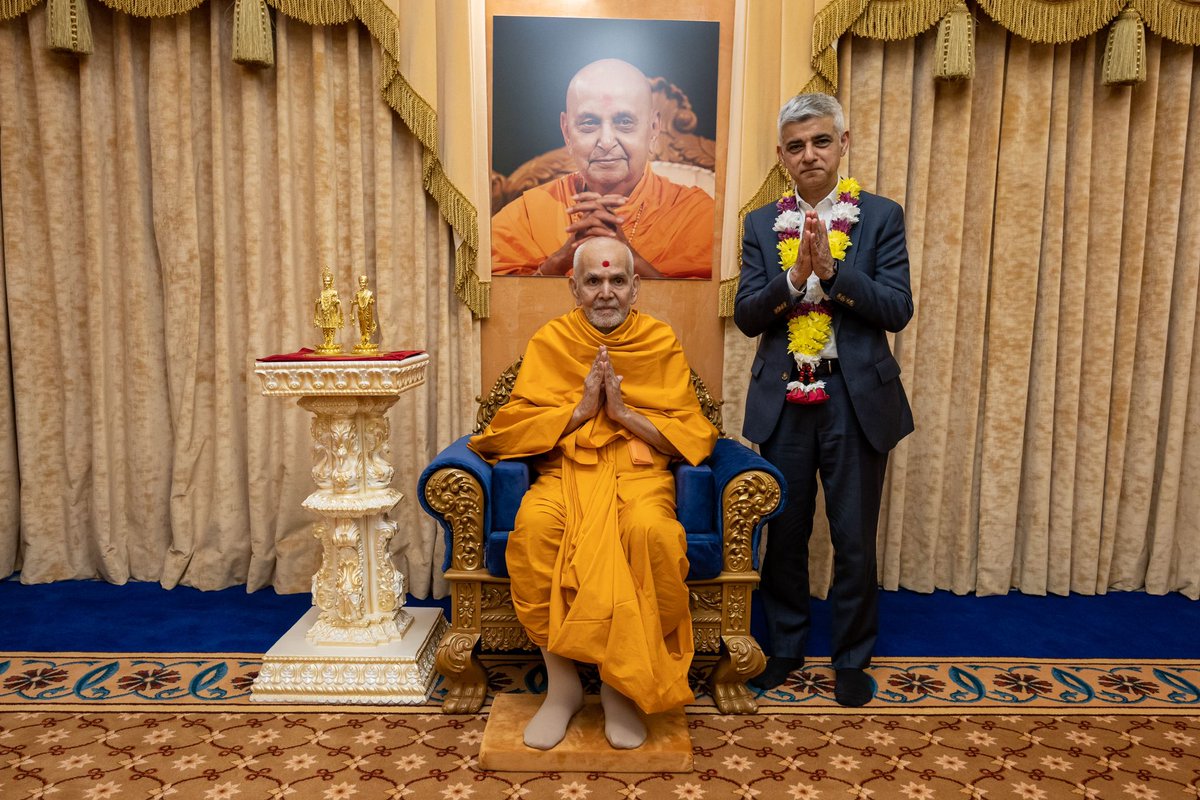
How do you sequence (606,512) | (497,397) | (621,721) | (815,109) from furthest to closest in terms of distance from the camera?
(497,397) → (815,109) → (606,512) → (621,721)

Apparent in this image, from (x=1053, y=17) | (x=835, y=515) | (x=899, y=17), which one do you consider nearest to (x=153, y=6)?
(x=899, y=17)

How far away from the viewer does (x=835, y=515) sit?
3191mm

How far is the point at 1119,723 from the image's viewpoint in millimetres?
2881

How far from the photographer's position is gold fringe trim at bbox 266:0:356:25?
374 cm

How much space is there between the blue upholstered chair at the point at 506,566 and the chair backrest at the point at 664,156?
1.55 m

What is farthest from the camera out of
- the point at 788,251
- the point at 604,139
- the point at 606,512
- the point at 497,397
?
the point at 604,139

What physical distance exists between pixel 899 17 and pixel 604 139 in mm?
1436

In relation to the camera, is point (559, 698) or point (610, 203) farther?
point (610, 203)

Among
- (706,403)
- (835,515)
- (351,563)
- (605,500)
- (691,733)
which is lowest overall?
(691,733)

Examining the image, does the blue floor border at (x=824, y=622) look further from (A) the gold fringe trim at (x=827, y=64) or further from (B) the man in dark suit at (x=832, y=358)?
(A) the gold fringe trim at (x=827, y=64)

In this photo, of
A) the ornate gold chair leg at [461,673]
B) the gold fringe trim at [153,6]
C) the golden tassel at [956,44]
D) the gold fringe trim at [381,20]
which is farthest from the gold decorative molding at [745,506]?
the gold fringe trim at [153,6]

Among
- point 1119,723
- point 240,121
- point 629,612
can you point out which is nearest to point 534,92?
point 240,121

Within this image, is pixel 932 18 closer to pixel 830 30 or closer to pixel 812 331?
pixel 830 30

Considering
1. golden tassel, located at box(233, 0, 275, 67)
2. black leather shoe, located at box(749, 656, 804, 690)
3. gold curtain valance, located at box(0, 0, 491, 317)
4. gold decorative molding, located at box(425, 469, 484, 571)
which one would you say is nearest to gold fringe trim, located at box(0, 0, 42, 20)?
gold curtain valance, located at box(0, 0, 491, 317)
